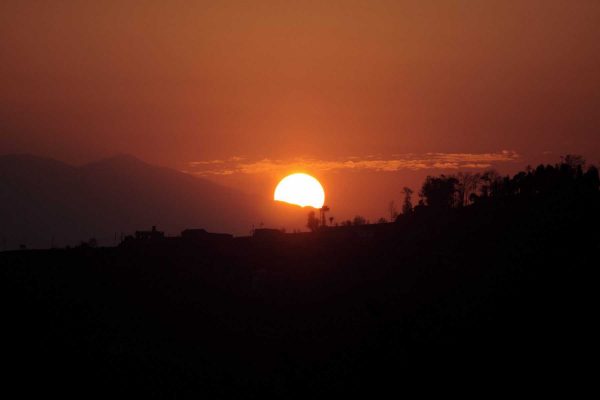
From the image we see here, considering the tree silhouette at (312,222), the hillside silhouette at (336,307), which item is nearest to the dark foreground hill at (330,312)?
the hillside silhouette at (336,307)

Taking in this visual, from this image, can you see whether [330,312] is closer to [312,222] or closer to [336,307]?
[336,307]

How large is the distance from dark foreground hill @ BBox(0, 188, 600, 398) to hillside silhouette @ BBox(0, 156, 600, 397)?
102 mm

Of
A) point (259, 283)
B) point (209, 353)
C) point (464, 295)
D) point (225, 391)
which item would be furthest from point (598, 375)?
point (259, 283)

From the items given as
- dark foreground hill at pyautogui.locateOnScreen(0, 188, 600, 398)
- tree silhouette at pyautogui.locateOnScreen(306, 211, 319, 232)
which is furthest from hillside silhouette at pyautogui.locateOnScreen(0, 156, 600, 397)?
tree silhouette at pyautogui.locateOnScreen(306, 211, 319, 232)

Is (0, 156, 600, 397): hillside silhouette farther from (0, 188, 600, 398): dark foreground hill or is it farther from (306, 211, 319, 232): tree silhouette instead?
(306, 211, 319, 232): tree silhouette

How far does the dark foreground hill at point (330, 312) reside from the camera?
3722cm

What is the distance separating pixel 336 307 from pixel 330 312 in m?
0.76

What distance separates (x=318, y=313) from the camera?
157 ft

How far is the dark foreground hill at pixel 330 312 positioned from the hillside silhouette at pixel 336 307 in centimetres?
Answer: 10

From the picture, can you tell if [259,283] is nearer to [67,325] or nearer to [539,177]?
[67,325]

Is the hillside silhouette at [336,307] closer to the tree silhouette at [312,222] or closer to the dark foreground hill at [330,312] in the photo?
the dark foreground hill at [330,312]

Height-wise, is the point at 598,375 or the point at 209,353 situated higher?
the point at 598,375

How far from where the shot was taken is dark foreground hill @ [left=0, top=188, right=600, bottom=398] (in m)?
37.2

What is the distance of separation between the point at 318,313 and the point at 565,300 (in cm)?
1547
